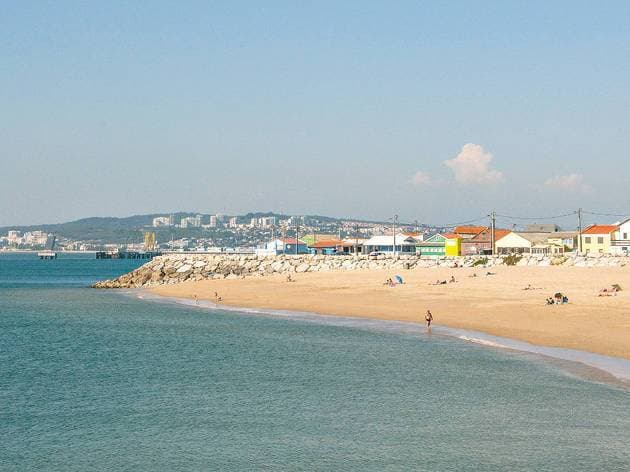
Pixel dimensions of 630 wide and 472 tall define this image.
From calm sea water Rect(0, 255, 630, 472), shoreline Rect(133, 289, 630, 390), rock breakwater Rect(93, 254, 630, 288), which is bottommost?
calm sea water Rect(0, 255, 630, 472)

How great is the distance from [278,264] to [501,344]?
7301cm

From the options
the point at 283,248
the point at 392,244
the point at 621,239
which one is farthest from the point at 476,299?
the point at 283,248

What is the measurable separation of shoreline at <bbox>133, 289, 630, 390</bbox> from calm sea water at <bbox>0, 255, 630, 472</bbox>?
2.86 ft

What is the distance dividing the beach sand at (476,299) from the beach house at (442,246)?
4831cm

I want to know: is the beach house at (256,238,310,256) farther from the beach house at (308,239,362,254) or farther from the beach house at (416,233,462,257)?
the beach house at (416,233,462,257)

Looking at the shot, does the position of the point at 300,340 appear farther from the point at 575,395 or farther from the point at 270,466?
the point at 270,466

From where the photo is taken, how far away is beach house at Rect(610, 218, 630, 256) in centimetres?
11925

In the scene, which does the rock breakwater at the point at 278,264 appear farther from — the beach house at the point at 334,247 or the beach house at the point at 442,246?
the beach house at the point at 334,247

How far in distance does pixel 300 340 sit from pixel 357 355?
6353mm

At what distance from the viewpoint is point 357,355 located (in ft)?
123

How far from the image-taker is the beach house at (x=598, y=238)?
12331cm

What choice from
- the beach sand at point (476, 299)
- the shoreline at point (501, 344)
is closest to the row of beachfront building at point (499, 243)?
the beach sand at point (476, 299)

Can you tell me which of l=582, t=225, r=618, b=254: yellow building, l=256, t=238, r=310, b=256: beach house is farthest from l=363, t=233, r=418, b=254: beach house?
l=582, t=225, r=618, b=254: yellow building

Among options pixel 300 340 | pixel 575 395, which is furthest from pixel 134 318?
pixel 575 395
